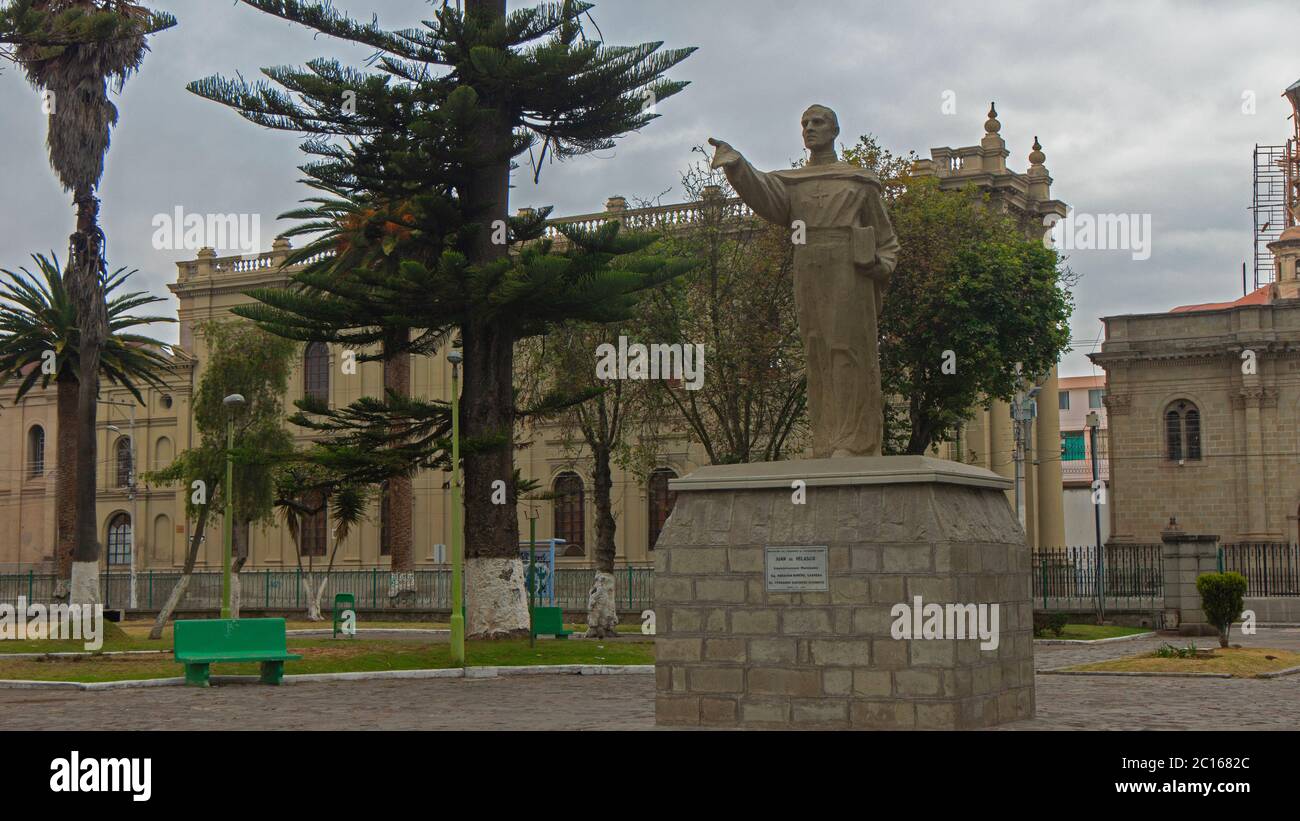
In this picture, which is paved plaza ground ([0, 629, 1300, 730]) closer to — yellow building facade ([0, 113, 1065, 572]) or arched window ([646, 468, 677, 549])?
yellow building facade ([0, 113, 1065, 572])

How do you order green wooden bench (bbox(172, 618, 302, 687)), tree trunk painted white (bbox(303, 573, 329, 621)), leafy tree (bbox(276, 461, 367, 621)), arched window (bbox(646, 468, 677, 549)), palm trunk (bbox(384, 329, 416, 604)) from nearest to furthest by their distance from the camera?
green wooden bench (bbox(172, 618, 302, 687)), leafy tree (bbox(276, 461, 367, 621)), palm trunk (bbox(384, 329, 416, 604)), tree trunk painted white (bbox(303, 573, 329, 621)), arched window (bbox(646, 468, 677, 549))

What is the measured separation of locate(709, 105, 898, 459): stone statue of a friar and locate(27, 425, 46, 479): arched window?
52032mm

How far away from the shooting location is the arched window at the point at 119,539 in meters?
55.0

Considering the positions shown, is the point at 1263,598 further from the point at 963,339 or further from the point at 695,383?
the point at 695,383

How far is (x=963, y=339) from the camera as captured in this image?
1168 inches

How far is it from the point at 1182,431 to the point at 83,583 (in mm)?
38186

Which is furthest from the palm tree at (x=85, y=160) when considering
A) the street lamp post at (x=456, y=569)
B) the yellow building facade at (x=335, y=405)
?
the yellow building facade at (x=335, y=405)

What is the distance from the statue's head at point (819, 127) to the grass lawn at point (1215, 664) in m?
8.71

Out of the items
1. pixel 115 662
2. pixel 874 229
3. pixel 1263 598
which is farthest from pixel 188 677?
pixel 1263 598

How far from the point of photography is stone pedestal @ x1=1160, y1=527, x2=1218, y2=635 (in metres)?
28.2

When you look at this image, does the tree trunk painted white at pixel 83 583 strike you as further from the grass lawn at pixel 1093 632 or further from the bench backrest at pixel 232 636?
the grass lawn at pixel 1093 632

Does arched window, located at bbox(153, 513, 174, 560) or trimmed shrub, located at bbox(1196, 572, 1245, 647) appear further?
arched window, located at bbox(153, 513, 174, 560)

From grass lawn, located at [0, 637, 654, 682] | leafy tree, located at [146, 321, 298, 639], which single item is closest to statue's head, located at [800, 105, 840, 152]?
grass lawn, located at [0, 637, 654, 682]

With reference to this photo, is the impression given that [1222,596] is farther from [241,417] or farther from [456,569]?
[241,417]
